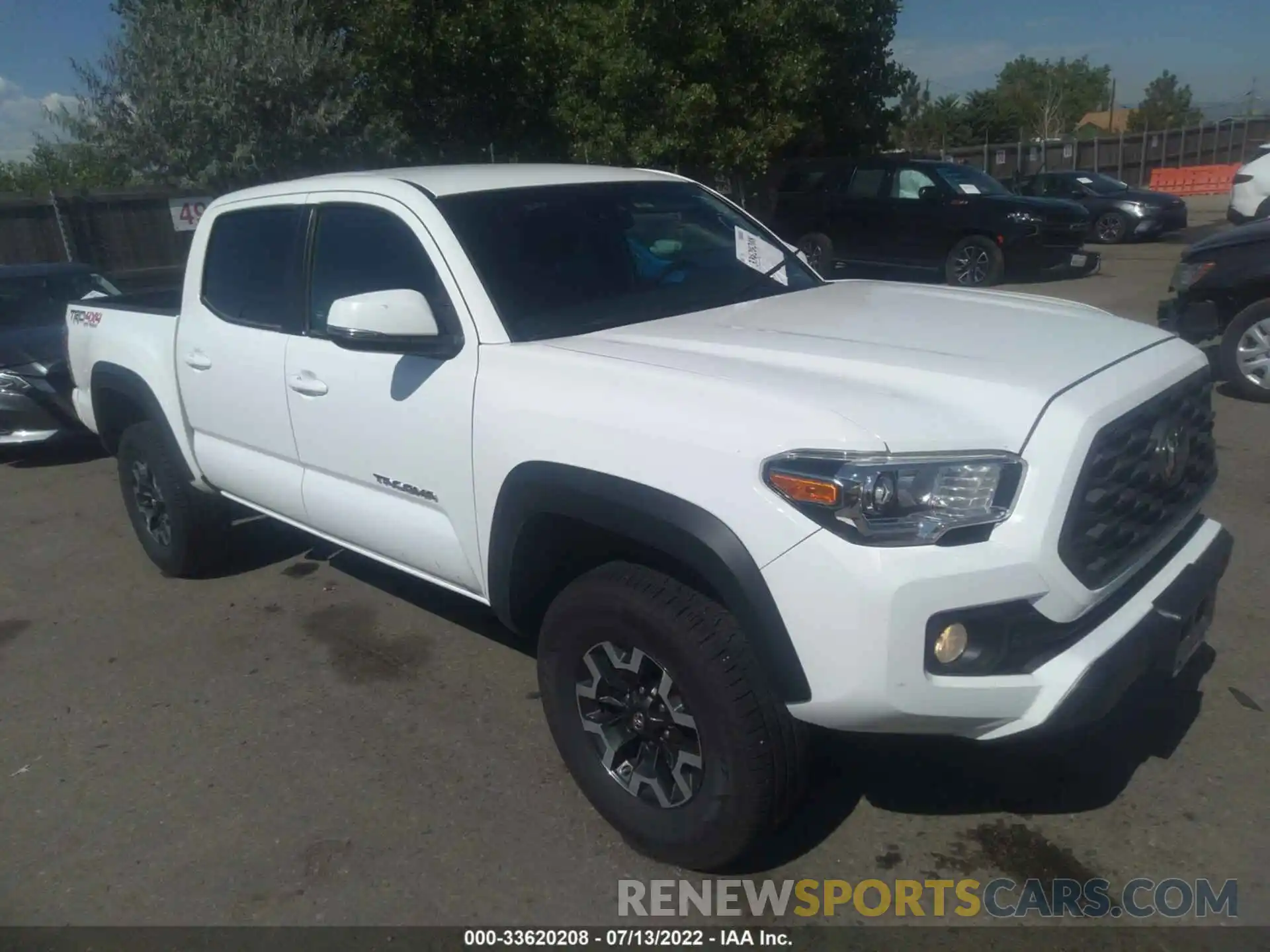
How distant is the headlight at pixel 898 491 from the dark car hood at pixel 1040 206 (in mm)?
12761

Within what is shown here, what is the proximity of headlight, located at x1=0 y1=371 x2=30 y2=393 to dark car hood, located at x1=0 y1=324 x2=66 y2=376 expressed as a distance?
0.08m

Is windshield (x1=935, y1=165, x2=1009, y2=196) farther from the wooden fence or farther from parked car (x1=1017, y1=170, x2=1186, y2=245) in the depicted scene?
the wooden fence

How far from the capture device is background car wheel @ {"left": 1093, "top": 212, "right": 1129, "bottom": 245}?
65.6 feet

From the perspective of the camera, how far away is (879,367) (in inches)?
114

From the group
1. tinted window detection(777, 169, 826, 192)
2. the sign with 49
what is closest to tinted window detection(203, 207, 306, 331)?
the sign with 49

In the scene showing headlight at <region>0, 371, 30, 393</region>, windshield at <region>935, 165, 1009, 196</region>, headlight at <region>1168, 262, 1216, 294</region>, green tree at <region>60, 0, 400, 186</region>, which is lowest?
headlight at <region>0, 371, 30, 393</region>

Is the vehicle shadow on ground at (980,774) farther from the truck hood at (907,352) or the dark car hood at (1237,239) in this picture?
the dark car hood at (1237,239)

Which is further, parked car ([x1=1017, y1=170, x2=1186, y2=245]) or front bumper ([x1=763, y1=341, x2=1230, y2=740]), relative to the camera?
parked car ([x1=1017, y1=170, x2=1186, y2=245])

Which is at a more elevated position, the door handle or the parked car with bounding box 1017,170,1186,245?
the door handle

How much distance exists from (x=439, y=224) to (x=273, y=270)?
1.16 m

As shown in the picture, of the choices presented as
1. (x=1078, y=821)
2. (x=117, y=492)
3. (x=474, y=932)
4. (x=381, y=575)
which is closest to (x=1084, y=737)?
(x=1078, y=821)

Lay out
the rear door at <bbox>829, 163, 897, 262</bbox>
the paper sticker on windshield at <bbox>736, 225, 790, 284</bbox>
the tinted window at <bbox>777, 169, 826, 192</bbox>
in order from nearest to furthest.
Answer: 1. the paper sticker on windshield at <bbox>736, 225, 790, 284</bbox>
2. the rear door at <bbox>829, 163, 897, 262</bbox>
3. the tinted window at <bbox>777, 169, 826, 192</bbox>

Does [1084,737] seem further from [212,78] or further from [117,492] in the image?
[212,78]

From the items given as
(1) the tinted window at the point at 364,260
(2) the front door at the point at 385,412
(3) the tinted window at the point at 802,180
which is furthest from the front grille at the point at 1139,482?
(3) the tinted window at the point at 802,180
